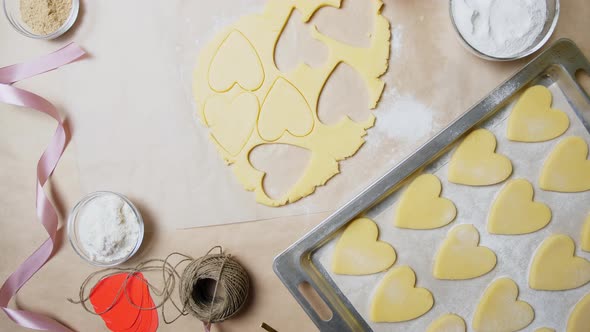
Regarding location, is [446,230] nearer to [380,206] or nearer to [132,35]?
[380,206]

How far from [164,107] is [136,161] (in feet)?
0.31

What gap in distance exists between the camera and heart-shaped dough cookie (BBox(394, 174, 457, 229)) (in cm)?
81

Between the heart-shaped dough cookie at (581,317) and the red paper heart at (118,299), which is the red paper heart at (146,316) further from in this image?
the heart-shaped dough cookie at (581,317)

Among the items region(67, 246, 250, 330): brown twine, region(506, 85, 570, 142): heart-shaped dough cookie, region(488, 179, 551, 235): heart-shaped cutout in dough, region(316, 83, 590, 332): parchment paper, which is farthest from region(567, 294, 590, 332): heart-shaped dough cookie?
region(67, 246, 250, 330): brown twine

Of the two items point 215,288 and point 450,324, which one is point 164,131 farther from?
point 450,324

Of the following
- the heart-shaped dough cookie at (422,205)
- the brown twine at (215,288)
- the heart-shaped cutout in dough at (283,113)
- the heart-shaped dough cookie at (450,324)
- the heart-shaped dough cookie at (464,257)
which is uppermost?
the heart-shaped cutout in dough at (283,113)

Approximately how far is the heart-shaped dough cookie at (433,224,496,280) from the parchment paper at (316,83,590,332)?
1 centimetres

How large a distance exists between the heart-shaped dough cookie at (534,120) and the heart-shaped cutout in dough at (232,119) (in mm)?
372

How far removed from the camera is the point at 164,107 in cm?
88

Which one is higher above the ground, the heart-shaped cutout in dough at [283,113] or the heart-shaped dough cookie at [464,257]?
the heart-shaped cutout in dough at [283,113]

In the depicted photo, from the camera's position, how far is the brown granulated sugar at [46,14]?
34.5 inches

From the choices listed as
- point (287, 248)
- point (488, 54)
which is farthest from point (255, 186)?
point (488, 54)

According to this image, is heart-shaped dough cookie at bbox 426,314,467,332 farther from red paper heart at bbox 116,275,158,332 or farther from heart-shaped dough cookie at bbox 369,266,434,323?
red paper heart at bbox 116,275,158,332

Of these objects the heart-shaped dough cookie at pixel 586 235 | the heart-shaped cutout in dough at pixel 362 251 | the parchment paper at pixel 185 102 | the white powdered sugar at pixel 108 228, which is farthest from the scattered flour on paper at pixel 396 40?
the white powdered sugar at pixel 108 228
